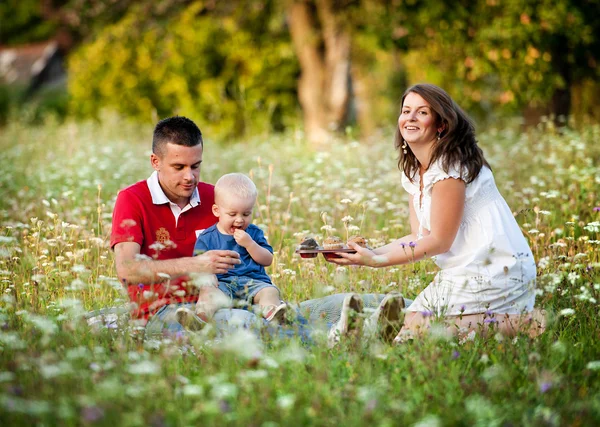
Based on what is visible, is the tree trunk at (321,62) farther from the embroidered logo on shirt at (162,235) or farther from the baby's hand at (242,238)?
the baby's hand at (242,238)

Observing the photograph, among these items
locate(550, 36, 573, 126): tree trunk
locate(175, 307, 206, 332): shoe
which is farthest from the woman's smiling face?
locate(550, 36, 573, 126): tree trunk

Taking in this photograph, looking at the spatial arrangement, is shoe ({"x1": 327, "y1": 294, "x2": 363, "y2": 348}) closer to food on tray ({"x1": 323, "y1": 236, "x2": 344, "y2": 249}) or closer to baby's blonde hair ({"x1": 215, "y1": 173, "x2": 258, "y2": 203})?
food on tray ({"x1": 323, "y1": 236, "x2": 344, "y2": 249})

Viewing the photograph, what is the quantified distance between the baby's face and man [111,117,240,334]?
0.23 meters

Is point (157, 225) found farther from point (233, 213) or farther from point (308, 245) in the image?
point (308, 245)

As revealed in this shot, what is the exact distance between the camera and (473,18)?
11266 mm

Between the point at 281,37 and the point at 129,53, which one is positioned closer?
the point at 281,37

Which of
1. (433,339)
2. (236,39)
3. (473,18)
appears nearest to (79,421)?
(433,339)

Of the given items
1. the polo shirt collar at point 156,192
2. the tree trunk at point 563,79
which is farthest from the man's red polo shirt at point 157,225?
the tree trunk at point 563,79

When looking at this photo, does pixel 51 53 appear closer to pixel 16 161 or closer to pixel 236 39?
pixel 236 39

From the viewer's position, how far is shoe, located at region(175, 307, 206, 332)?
12.3 ft

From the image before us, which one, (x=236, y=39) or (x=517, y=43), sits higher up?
(x=236, y=39)

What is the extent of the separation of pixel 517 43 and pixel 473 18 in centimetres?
121

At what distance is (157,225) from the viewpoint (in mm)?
4430

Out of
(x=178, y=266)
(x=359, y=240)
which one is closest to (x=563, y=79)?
(x=359, y=240)
